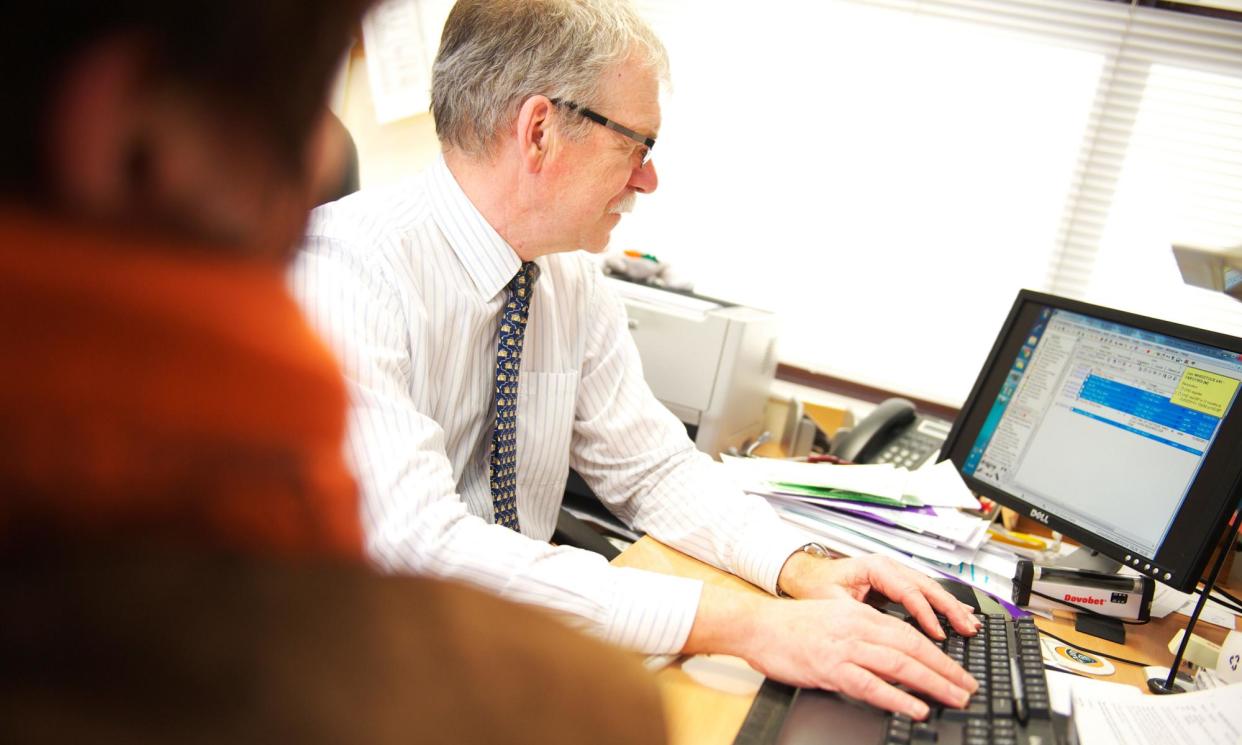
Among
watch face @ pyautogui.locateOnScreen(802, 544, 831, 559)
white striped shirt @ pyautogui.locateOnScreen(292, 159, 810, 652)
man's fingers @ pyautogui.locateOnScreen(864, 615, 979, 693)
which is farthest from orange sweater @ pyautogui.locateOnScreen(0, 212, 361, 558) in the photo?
watch face @ pyautogui.locateOnScreen(802, 544, 831, 559)

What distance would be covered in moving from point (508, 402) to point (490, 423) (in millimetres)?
75

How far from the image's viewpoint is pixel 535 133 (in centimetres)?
126

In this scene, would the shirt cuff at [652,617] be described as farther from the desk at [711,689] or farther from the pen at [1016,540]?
the pen at [1016,540]

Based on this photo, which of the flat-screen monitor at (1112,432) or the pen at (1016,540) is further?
the pen at (1016,540)

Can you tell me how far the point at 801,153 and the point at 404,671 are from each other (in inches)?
92.8

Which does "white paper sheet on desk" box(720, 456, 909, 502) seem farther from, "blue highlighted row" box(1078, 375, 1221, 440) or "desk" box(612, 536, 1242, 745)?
"blue highlighted row" box(1078, 375, 1221, 440)

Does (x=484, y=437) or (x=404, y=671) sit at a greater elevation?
(x=404, y=671)

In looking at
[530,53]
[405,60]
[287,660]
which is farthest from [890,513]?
[405,60]

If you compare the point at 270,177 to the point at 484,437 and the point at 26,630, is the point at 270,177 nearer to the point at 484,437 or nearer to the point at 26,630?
the point at 26,630

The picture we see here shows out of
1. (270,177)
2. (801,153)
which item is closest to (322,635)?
(270,177)

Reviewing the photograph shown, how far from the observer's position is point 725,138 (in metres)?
2.53

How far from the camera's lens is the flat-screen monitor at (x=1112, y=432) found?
1.19 meters

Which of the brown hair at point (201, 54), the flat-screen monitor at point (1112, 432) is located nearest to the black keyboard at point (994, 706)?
the flat-screen monitor at point (1112, 432)

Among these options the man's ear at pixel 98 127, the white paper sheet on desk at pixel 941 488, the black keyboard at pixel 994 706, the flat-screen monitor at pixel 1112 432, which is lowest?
the black keyboard at pixel 994 706
